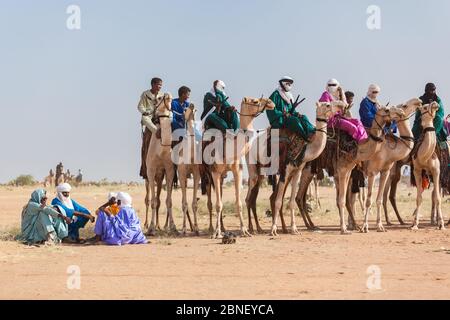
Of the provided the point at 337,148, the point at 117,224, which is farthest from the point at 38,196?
the point at 337,148

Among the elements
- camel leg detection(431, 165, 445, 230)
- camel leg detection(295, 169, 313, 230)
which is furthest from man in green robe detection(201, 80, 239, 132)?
camel leg detection(431, 165, 445, 230)

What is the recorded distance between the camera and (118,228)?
15.4 meters

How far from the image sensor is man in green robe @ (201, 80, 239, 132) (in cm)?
1605

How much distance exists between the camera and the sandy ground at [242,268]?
991cm

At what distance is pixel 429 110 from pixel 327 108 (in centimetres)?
259

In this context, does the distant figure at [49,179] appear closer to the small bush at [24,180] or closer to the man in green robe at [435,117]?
the small bush at [24,180]

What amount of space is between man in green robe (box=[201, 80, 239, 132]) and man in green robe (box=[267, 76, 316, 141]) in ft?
4.20

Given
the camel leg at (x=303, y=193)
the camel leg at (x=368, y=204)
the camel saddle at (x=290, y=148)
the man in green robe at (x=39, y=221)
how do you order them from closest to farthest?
the man in green robe at (x=39, y=221) → the camel saddle at (x=290, y=148) → the camel leg at (x=368, y=204) → the camel leg at (x=303, y=193)

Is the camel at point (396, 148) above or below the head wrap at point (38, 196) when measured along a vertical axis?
above

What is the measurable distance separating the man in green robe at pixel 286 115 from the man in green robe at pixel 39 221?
15.4 ft

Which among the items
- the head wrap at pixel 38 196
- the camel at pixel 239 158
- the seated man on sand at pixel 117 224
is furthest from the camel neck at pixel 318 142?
the head wrap at pixel 38 196

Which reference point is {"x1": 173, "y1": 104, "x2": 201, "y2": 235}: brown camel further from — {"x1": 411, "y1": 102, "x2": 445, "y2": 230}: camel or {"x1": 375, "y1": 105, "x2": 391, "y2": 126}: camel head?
{"x1": 411, "y1": 102, "x2": 445, "y2": 230}: camel

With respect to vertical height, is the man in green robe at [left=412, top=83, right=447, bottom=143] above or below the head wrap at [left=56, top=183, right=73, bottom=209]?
above

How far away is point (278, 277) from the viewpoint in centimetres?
1115
